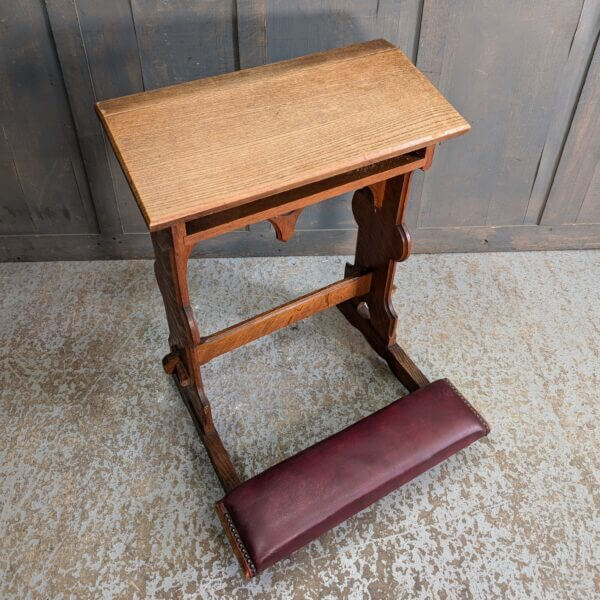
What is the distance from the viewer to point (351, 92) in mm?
1773

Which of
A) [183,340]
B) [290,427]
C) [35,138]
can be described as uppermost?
[35,138]

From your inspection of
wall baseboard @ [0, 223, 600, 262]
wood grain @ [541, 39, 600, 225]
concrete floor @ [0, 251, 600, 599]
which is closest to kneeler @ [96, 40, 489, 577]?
concrete floor @ [0, 251, 600, 599]

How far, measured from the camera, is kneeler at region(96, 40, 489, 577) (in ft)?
5.05

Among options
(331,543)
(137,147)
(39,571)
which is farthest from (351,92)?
(39,571)

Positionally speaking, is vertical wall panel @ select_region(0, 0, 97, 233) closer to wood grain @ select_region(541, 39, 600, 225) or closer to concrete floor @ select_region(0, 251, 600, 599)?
concrete floor @ select_region(0, 251, 600, 599)

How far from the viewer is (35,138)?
243cm

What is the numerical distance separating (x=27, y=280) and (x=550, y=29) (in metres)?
2.33

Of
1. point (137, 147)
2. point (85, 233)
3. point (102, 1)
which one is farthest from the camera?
point (85, 233)

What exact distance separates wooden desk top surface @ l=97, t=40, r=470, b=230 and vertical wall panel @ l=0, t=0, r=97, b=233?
0.69 m

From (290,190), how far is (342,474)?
0.86 meters

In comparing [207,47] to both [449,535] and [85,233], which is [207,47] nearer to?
[85,233]

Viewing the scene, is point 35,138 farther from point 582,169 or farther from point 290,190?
point 582,169

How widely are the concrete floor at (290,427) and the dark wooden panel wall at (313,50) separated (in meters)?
0.15

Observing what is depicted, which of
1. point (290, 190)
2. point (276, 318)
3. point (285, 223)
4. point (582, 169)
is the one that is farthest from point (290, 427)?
point (582, 169)
